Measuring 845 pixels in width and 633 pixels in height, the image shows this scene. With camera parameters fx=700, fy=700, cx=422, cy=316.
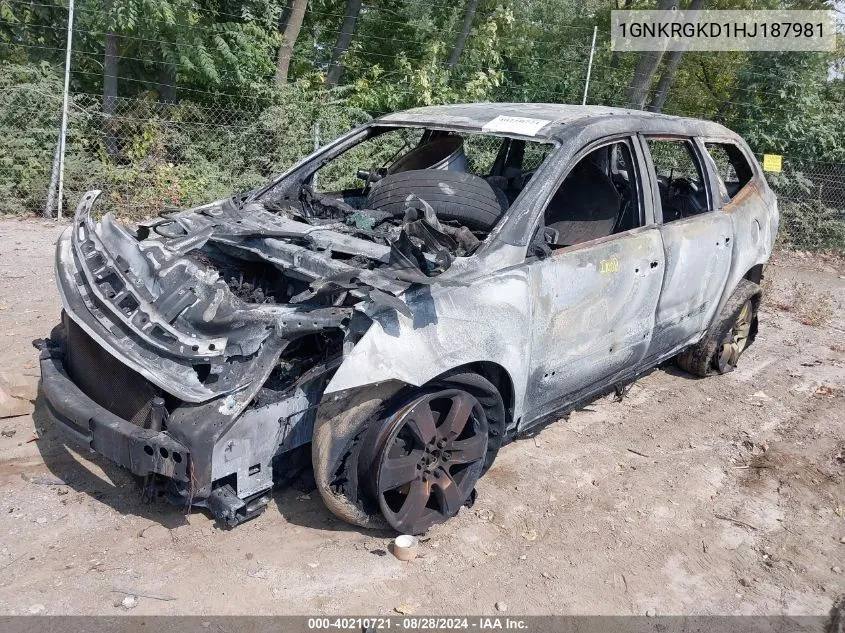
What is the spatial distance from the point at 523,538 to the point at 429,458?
2.02 ft

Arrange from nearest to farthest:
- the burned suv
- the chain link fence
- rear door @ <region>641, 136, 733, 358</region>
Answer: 1. the burned suv
2. rear door @ <region>641, 136, 733, 358</region>
3. the chain link fence

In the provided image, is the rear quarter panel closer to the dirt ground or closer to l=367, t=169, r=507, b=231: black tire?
the dirt ground

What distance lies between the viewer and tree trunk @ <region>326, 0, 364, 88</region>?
490 inches

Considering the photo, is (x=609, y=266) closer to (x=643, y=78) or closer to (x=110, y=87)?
(x=110, y=87)

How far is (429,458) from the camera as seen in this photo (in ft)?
10.5

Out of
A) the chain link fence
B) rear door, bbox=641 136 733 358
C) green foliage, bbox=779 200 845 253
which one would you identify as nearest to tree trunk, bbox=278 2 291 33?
the chain link fence

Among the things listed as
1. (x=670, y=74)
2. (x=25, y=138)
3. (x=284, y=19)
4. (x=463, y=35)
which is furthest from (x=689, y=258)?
(x=670, y=74)

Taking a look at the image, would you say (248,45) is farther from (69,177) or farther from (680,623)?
(680,623)

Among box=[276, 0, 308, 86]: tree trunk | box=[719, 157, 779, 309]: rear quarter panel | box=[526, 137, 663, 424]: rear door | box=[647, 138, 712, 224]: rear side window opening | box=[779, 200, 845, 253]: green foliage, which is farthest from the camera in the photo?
box=[779, 200, 845, 253]: green foliage

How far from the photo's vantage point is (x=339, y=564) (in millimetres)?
3033

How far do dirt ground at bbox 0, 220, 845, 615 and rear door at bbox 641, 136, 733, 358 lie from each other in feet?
2.18

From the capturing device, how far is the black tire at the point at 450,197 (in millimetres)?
3734

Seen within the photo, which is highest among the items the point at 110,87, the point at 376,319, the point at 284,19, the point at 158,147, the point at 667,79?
the point at 284,19

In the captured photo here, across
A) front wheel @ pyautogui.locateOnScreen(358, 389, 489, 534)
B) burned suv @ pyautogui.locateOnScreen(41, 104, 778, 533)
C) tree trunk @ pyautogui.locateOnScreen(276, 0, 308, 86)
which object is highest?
tree trunk @ pyautogui.locateOnScreen(276, 0, 308, 86)
